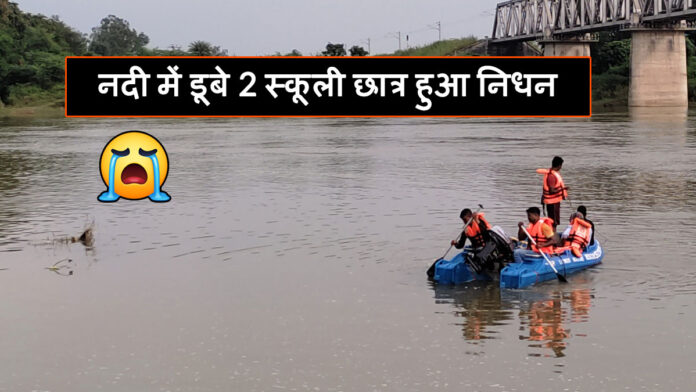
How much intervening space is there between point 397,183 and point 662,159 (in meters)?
15.6

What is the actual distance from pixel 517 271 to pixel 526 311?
1644 millimetres

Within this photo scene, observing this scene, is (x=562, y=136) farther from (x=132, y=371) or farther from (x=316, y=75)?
(x=132, y=371)

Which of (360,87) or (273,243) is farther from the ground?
(360,87)

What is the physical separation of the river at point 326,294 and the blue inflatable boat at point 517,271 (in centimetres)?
29

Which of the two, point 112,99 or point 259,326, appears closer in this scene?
point 259,326

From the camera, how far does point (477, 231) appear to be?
63.3 ft

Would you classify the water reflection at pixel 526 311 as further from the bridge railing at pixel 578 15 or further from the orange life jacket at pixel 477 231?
the bridge railing at pixel 578 15

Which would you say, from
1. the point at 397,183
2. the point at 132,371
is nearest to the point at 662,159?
the point at 397,183

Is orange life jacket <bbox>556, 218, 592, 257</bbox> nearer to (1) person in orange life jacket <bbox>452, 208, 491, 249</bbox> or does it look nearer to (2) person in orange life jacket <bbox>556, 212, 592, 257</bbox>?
(2) person in orange life jacket <bbox>556, 212, 592, 257</bbox>

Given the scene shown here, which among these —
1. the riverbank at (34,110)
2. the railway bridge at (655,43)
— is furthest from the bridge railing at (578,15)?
the riverbank at (34,110)

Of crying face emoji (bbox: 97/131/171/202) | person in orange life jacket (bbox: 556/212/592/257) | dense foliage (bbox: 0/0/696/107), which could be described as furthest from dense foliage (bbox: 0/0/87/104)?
person in orange life jacket (bbox: 556/212/592/257)

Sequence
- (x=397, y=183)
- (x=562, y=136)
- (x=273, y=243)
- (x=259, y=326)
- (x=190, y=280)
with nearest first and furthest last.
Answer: (x=259, y=326) < (x=190, y=280) < (x=273, y=243) < (x=397, y=183) < (x=562, y=136)

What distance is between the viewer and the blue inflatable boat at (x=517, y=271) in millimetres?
18734

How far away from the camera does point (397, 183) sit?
38938mm
